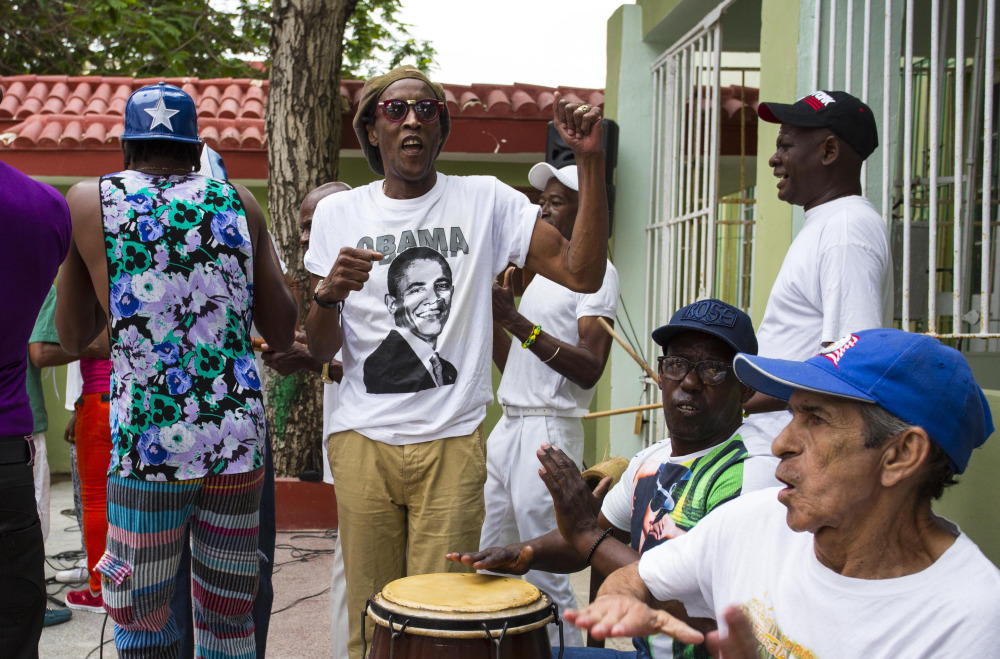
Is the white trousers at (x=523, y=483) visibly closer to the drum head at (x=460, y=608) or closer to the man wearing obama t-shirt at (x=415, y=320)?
the man wearing obama t-shirt at (x=415, y=320)

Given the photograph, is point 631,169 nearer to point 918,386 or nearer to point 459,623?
point 459,623

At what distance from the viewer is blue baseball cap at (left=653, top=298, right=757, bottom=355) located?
98.3 inches

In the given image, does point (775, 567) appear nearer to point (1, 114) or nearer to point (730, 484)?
point (730, 484)

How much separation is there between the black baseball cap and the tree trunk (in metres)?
4.57

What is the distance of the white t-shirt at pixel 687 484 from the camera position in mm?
2314

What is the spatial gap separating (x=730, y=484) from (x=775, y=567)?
51 cm

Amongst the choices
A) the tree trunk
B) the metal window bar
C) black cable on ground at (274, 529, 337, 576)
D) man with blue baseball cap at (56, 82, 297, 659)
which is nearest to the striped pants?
man with blue baseball cap at (56, 82, 297, 659)

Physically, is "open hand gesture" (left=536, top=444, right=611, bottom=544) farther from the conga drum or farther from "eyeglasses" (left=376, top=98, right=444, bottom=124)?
"eyeglasses" (left=376, top=98, right=444, bottom=124)

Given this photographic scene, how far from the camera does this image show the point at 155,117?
9.00 feet

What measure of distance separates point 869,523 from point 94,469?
3.73m

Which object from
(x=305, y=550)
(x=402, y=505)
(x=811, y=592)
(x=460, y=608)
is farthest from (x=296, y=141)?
(x=811, y=592)

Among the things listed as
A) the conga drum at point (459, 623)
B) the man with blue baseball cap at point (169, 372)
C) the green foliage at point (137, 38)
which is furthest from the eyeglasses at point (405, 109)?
the green foliage at point (137, 38)

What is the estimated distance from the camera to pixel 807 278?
9.98ft

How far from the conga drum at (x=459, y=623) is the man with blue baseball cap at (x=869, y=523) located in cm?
44
